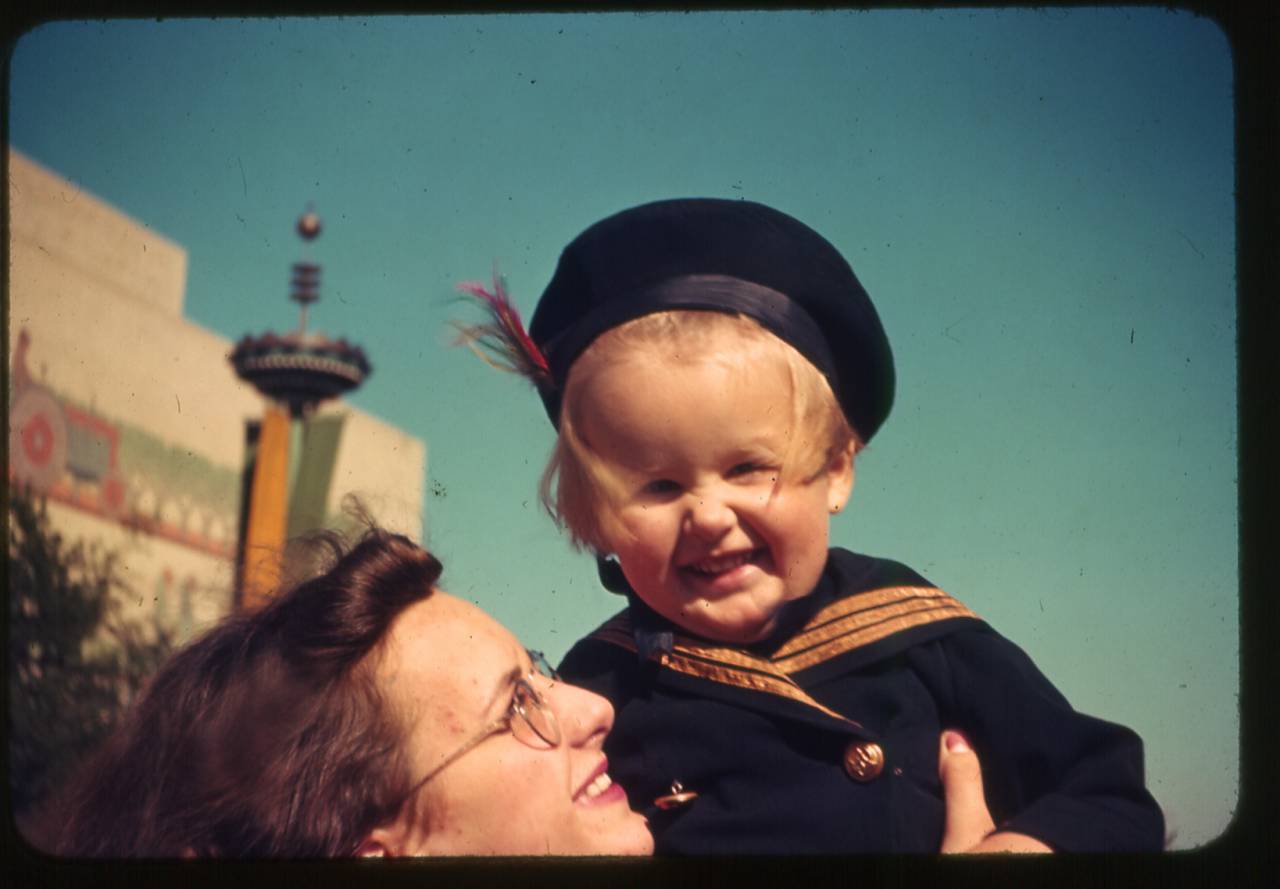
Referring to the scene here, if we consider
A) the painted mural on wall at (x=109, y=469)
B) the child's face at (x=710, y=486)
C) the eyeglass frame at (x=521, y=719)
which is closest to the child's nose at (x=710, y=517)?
the child's face at (x=710, y=486)

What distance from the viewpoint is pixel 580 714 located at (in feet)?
5.87

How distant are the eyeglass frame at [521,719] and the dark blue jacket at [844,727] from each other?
0.15 m

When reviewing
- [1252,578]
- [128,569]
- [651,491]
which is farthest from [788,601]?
[128,569]

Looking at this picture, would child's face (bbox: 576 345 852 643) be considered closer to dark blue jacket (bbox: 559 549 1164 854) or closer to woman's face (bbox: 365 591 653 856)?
dark blue jacket (bbox: 559 549 1164 854)

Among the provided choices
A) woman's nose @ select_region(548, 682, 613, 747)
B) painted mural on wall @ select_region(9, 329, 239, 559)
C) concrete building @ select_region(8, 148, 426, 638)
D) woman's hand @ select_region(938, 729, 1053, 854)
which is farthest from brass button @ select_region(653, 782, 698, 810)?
painted mural on wall @ select_region(9, 329, 239, 559)

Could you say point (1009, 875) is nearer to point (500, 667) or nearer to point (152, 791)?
point (500, 667)

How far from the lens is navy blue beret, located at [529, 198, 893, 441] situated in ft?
5.60

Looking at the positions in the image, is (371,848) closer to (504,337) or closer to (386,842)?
(386,842)

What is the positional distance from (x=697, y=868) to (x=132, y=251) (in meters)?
1.10

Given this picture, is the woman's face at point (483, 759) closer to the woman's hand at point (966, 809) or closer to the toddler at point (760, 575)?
the toddler at point (760, 575)

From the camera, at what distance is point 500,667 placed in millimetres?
1753

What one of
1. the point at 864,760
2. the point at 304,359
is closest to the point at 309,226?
the point at 304,359

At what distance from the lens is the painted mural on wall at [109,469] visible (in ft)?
6.09

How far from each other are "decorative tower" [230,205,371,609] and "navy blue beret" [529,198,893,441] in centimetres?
34
